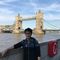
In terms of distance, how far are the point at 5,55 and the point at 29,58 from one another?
597 mm

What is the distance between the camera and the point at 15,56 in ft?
18.0

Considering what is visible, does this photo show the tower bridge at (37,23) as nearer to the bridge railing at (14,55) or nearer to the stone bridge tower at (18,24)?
the stone bridge tower at (18,24)

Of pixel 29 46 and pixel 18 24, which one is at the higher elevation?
pixel 29 46

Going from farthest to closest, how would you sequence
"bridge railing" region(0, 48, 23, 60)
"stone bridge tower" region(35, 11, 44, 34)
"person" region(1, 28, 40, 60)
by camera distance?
"stone bridge tower" region(35, 11, 44, 34)
"person" region(1, 28, 40, 60)
"bridge railing" region(0, 48, 23, 60)

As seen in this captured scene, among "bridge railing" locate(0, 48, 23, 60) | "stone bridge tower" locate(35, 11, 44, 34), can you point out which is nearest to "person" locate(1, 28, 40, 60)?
"bridge railing" locate(0, 48, 23, 60)

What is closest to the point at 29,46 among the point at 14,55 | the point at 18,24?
the point at 14,55

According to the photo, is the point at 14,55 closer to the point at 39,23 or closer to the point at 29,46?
the point at 29,46

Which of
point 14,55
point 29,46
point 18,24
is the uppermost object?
point 29,46

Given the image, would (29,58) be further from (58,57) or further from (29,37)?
(58,57)

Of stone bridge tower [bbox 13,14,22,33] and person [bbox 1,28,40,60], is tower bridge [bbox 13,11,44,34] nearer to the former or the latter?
stone bridge tower [bbox 13,14,22,33]

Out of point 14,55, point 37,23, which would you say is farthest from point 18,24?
point 14,55

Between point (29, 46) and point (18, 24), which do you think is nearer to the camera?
point (29, 46)

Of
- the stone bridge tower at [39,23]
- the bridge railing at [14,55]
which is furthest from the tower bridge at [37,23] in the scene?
the bridge railing at [14,55]

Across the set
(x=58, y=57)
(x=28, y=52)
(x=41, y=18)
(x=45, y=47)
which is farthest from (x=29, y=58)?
(x=41, y=18)
